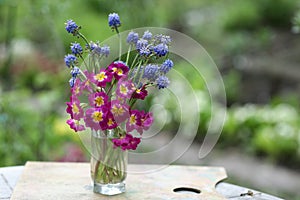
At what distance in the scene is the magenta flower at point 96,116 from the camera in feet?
6.03

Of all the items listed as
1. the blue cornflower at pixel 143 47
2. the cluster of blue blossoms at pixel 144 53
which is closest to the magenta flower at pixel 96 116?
the cluster of blue blossoms at pixel 144 53

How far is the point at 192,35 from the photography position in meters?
A: 6.16

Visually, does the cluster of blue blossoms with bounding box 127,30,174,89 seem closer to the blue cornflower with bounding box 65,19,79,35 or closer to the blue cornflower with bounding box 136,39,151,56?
the blue cornflower with bounding box 136,39,151,56

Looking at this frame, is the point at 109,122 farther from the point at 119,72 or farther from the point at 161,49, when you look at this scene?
the point at 161,49

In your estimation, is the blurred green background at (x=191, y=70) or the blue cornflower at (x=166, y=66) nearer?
the blue cornflower at (x=166, y=66)

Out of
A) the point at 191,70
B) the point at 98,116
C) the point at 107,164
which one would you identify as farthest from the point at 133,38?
the point at 191,70

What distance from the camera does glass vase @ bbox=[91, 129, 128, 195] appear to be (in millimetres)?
1955

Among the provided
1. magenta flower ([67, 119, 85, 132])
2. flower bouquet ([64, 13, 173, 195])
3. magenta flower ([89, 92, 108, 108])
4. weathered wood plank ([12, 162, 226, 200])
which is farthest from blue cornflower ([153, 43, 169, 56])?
weathered wood plank ([12, 162, 226, 200])

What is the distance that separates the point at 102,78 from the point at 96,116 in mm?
114

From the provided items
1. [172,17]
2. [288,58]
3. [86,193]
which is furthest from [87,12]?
[86,193]

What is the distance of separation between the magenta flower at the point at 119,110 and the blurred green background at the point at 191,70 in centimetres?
144

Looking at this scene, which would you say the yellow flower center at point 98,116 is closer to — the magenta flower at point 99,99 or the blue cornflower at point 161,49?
the magenta flower at point 99,99

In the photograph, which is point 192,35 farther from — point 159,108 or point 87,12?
point 159,108

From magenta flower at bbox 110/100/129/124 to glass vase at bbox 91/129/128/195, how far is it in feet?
0.25
